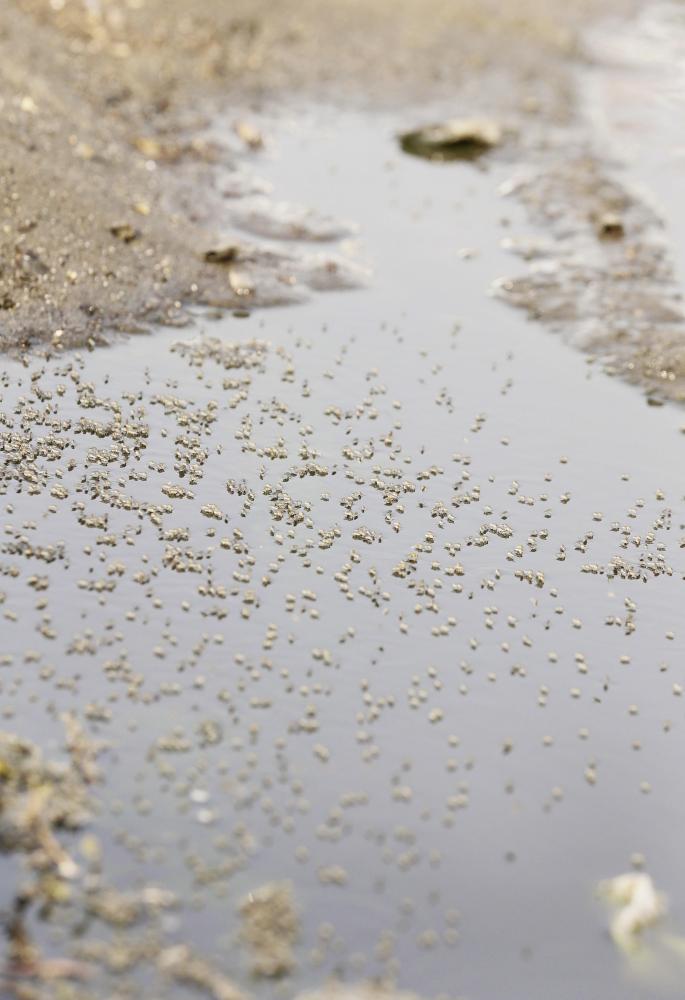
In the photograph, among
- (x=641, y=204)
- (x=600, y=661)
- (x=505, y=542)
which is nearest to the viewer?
(x=600, y=661)

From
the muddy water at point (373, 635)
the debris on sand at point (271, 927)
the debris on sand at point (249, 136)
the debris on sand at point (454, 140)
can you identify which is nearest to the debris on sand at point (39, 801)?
the muddy water at point (373, 635)

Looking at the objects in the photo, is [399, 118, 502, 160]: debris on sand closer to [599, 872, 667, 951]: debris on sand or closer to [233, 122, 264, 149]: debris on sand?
[233, 122, 264, 149]: debris on sand

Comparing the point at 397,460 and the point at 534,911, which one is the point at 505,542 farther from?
the point at 534,911

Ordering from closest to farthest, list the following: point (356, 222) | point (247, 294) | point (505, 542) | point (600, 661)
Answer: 1. point (600, 661)
2. point (505, 542)
3. point (247, 294)
4. point (356, 222)

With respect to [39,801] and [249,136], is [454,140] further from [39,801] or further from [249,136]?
[39,801]

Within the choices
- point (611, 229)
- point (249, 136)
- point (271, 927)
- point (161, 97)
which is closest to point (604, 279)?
point (611, 229)

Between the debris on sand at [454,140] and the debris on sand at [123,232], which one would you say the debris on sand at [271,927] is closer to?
the debris on sand at [123,232]

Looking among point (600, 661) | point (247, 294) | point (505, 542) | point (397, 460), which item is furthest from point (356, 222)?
point (600, 661)
